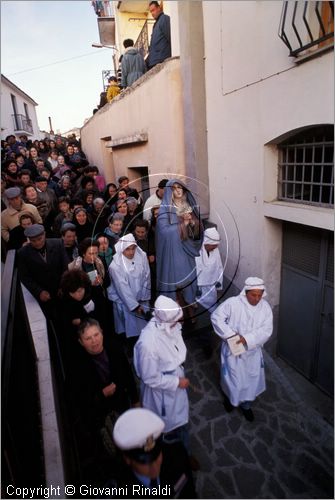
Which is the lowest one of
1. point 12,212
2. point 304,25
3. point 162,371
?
point 162,371

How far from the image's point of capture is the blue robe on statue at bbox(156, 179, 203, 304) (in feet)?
15.8

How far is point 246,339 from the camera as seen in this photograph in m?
3.47

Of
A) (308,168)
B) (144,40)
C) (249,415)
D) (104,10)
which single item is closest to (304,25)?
(308,168)

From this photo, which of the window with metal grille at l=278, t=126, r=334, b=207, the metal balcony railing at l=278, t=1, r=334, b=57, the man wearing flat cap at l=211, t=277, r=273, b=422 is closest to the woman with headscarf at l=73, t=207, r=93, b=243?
the man wearing flat cap at l=211, t=277, r=273, b=422

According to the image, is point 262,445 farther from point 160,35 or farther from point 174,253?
point 160,35

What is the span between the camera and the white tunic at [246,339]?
3.54m

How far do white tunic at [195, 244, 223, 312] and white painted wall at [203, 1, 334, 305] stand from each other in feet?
2.09

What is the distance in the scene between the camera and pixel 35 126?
2934 centimetres

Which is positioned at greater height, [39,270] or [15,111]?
[15,111]

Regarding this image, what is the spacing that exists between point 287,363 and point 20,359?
13.5ft

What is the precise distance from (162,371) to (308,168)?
3.07m

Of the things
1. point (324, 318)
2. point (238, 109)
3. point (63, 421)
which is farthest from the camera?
point (238, 109)

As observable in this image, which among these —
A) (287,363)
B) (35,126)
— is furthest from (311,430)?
(35,126)

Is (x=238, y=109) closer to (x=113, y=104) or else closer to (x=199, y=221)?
(x=199, y=221)
